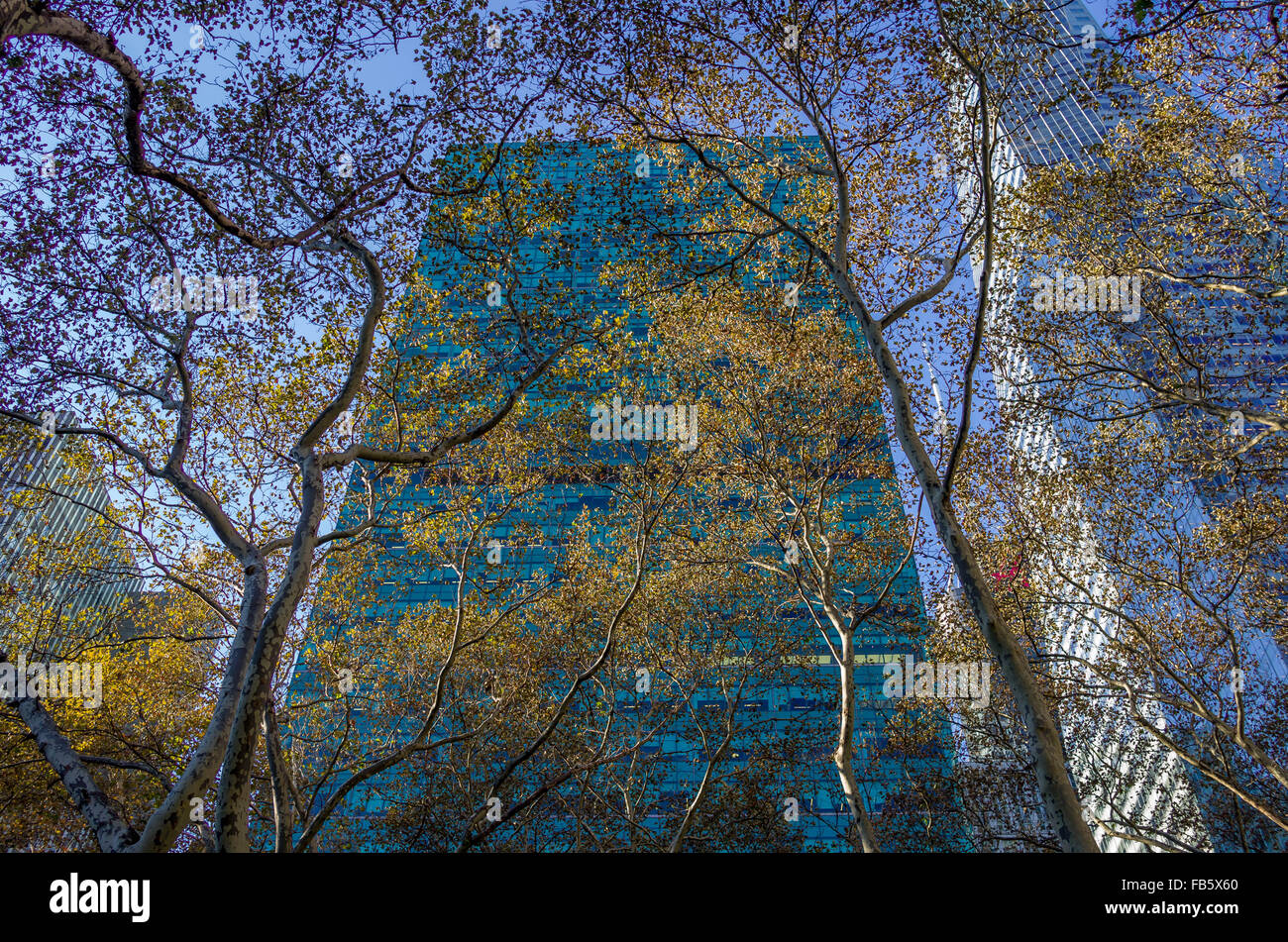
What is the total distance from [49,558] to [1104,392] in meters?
21.3

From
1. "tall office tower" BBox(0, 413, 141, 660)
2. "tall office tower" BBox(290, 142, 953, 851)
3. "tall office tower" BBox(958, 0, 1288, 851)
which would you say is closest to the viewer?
"tall office tower" BBox(0, 413, 141, 660)

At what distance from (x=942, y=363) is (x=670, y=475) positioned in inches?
239

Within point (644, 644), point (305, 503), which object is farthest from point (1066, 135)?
point (305, 503)

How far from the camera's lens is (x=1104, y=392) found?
47.9ft

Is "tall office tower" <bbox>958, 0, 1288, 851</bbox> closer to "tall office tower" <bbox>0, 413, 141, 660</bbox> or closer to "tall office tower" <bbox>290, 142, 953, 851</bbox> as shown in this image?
"tall office tower" <bbox>290, 142, 953, 851</bbox>

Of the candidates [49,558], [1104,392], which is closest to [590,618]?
[49,558]

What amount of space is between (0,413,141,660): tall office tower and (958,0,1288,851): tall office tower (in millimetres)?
15502

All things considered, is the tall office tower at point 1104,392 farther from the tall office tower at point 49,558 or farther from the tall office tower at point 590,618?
Result: the tall office tower at point 49,558

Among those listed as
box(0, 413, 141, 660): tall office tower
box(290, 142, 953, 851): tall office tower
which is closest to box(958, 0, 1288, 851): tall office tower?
box(290, 142, 953, 851): tall office tower

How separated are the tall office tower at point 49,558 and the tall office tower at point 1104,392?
15.5m

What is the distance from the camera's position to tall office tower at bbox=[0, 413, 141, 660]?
10656 mm

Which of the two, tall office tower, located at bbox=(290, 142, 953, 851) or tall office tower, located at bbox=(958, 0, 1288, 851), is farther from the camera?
tall office tower, located at bbox=(290, 142, 953, 851)

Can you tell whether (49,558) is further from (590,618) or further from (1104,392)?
(1104,392)

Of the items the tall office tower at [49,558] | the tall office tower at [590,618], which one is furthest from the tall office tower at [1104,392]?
the tall office tower at [49,558]
